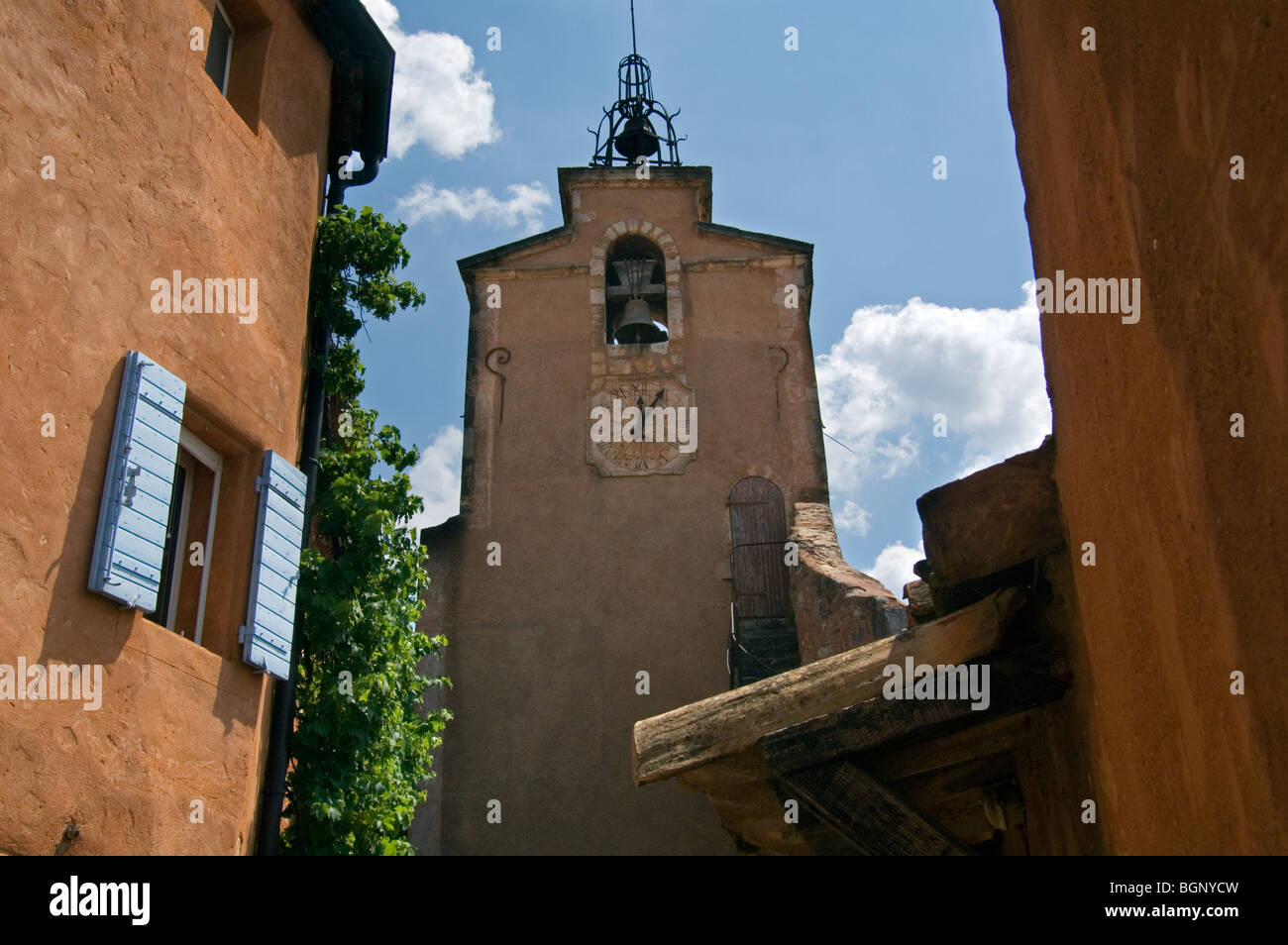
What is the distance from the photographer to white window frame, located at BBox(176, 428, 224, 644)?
5984 millimetres

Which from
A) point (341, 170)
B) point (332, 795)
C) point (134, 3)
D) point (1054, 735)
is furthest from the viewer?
point (341, 170)

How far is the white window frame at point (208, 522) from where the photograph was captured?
19.6 ft

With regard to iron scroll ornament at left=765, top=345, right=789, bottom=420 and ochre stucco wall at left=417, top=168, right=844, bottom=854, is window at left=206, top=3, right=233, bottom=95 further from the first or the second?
iron scroll ornament at left=765, top=345, right=789, bottom=420

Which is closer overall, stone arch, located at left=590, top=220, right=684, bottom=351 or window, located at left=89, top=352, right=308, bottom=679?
window, located at left=89, top=352, right=308, bottom=679

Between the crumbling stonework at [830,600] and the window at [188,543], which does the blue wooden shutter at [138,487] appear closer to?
the window at [188,543]

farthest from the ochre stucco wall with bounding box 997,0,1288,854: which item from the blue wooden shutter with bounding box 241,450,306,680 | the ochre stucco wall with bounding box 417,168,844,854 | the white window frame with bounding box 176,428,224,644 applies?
the ochre stucco wall with bounding box 417,168,844,854

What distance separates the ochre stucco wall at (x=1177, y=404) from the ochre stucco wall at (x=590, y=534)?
9.29m

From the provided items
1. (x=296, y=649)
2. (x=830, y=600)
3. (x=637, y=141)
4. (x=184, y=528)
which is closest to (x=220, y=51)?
(x=184, y=528)

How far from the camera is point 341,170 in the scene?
331 inches

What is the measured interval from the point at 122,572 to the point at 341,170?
415 cm

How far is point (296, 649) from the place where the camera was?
7.03 meters

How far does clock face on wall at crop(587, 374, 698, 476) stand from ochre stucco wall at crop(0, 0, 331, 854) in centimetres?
695
